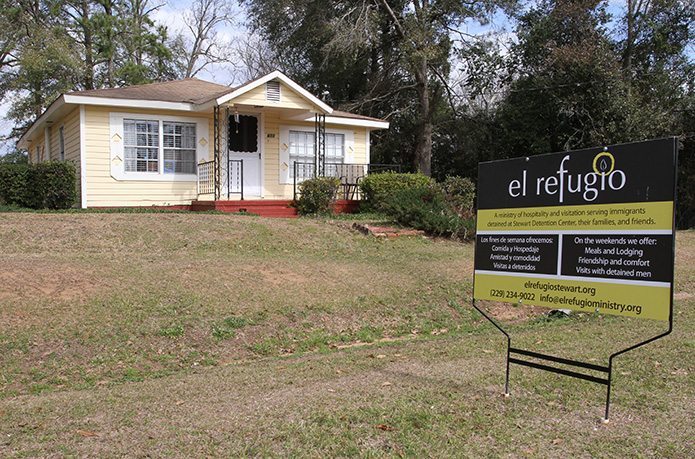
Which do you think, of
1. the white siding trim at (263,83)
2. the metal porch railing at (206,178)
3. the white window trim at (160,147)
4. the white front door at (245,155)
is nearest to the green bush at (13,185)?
the white window trim at (160,147)

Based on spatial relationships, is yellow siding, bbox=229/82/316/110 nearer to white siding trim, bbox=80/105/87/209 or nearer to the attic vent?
the attic vent

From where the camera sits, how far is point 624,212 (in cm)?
433

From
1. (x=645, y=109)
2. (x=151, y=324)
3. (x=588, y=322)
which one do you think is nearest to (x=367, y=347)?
(x=151, y=324)

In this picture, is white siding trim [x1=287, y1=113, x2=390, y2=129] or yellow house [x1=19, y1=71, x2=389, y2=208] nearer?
yellow house [x1=19, y1=71, x2=389, y2=208]

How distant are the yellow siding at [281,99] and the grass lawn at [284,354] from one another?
4968 mm

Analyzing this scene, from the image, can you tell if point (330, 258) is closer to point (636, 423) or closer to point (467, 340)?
point (467, 340)

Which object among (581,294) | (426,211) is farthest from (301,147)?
(581,294)

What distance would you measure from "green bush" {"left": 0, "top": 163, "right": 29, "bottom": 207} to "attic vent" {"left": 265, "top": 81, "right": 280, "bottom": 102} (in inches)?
257

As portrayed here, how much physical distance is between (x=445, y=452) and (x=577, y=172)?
2.31 metres

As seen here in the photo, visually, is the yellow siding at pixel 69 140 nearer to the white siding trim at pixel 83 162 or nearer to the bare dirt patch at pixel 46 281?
the white siding trim at pixel 83 162

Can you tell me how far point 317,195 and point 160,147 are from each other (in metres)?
4.61

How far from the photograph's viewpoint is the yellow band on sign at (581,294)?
4.15 meters

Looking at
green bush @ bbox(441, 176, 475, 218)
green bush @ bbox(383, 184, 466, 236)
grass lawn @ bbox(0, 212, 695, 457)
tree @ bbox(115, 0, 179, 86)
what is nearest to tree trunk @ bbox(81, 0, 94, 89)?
tree @ bbox(115, 0, 179, 86)

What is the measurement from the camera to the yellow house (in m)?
16.5
